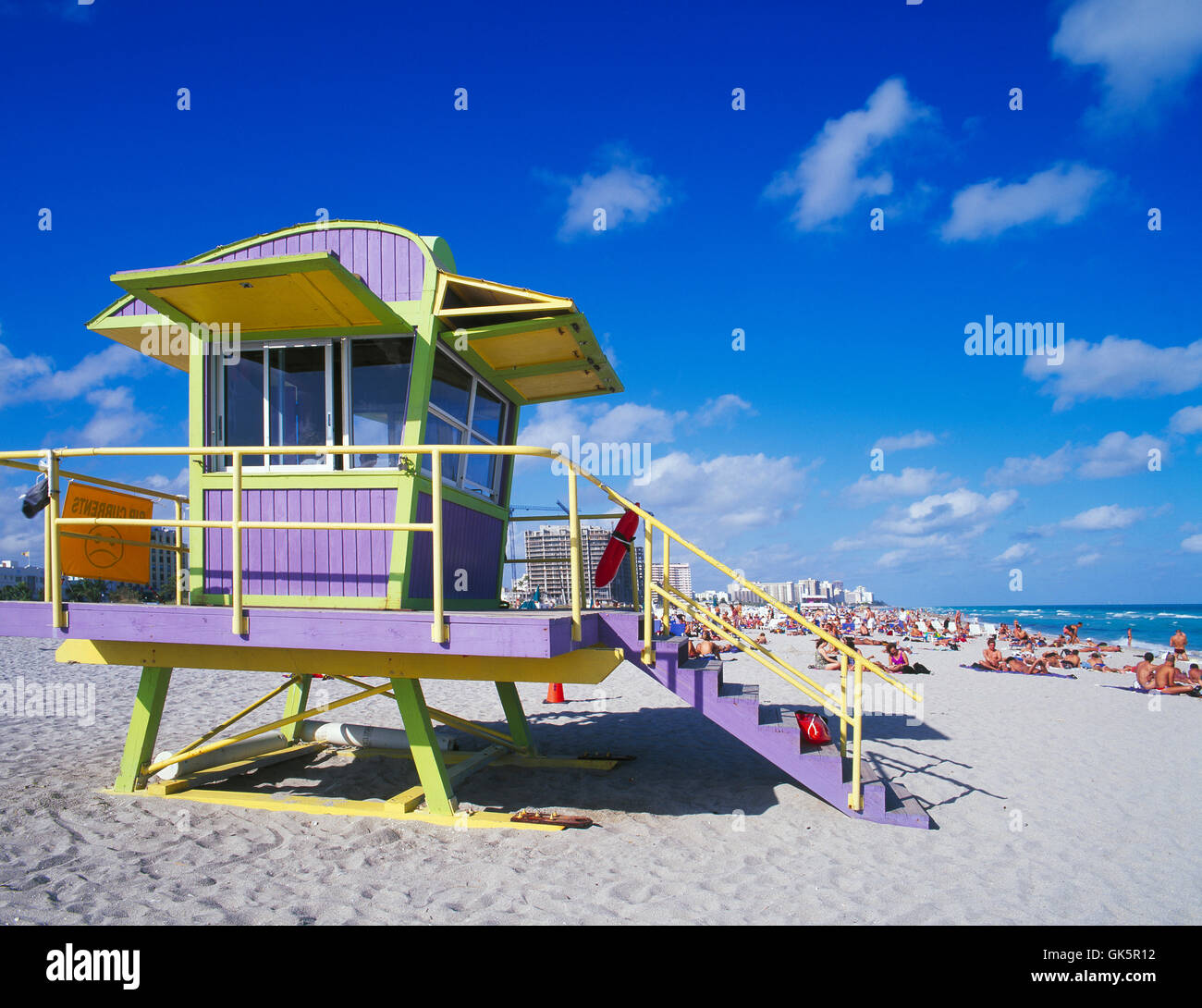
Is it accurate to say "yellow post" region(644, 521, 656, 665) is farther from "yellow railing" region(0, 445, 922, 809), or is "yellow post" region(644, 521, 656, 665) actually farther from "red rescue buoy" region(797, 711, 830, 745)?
"red rescue buoy" region(797, 711, 830, 745)

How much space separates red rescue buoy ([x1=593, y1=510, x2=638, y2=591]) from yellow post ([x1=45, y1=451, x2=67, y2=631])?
15.9 ft

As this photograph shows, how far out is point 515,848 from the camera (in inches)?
226

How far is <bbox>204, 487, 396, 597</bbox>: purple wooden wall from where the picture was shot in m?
6.36

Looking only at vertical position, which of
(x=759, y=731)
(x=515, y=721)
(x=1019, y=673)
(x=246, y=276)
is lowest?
(x=1019, y=673)

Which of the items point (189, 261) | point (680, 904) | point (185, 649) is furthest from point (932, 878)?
point (189, 261)

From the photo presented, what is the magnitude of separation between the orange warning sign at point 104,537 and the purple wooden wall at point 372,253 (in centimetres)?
233

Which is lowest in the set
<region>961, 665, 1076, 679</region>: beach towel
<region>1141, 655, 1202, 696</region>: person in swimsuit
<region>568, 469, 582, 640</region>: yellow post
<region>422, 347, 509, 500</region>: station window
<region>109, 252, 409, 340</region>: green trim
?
<region>961, 665, 1076, 679</region>: beach towel

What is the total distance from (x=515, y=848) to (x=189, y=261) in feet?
20.0

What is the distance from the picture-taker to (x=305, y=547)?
258 inches

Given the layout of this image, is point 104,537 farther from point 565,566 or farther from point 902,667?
point 902,667

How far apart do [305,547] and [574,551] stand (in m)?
2.54

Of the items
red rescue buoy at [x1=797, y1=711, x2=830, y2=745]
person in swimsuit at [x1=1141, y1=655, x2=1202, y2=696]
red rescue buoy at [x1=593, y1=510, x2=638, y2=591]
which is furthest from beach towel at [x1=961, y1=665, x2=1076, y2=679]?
red rescue buoy at [x1=593, y1=510, x2=638, y2=591]

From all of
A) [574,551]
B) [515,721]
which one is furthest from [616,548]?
[515,721]
